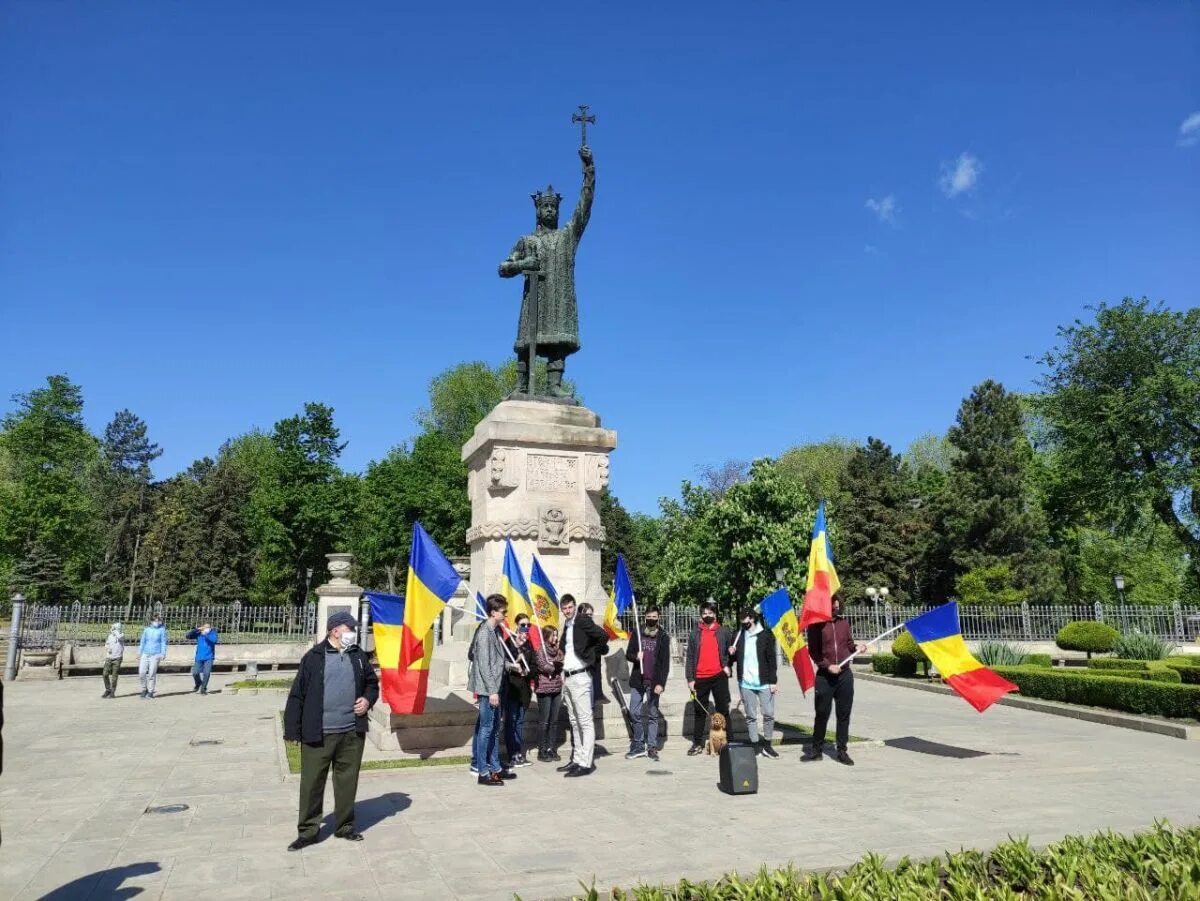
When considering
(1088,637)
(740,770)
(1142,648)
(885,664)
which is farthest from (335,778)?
(1088,637)

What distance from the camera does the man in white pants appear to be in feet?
31.6

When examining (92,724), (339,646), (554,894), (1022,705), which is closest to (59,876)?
(339,646)

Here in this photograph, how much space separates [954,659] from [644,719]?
4374mm

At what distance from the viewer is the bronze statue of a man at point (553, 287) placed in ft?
46.4

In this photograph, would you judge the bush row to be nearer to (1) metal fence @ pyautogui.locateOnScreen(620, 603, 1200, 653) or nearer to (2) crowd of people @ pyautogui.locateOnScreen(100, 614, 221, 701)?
(2) crowd of people @ pyautogui.locateOnScreen(100, 614, 221, 701)

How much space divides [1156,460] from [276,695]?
3966 centimetres

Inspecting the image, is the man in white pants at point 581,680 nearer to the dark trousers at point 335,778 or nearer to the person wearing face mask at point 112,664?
the dark trousers at point 335,778

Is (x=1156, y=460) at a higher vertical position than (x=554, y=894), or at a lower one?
higher

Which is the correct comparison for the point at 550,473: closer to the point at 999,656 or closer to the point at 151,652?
the point at 151,652

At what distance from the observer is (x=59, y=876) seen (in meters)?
5.94

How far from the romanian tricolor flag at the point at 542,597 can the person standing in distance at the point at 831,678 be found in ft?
11.4

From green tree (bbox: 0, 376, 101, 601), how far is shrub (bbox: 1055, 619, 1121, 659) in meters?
53.1

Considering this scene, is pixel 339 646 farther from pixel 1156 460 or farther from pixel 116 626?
pixel 1156 460

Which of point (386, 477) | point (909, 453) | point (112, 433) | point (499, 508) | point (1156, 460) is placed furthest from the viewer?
point (112, 433)
